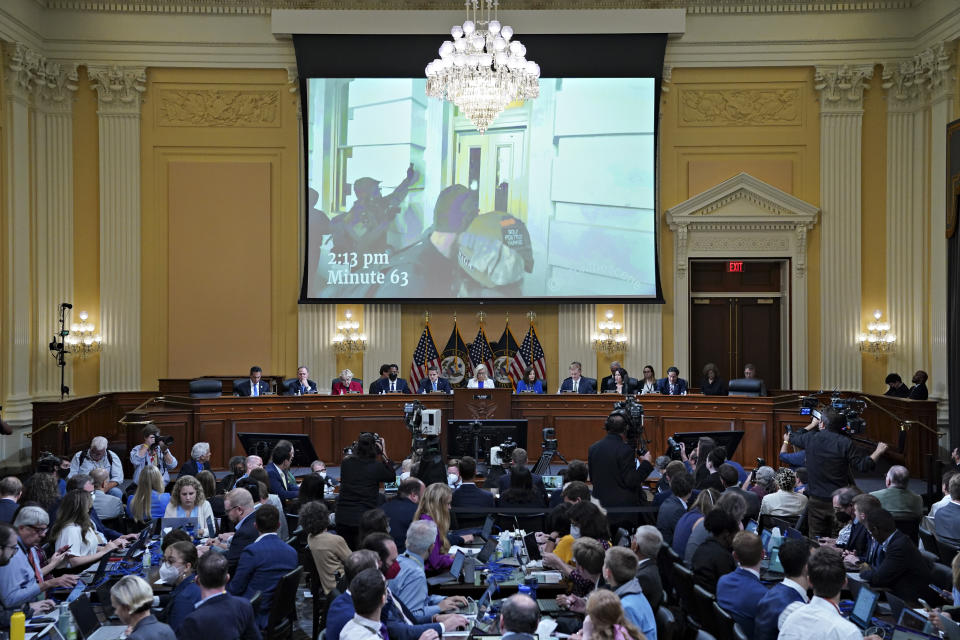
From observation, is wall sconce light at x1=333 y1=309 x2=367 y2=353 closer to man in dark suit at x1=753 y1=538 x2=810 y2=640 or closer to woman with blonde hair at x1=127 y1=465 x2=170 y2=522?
woman with blonde hair at x1=127 y1=465 x2=170 y2=522

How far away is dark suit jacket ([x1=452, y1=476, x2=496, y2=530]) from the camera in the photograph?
8.20 metres

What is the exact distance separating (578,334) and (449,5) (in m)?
6.09

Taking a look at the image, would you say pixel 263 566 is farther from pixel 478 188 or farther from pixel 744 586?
pixel 478 188

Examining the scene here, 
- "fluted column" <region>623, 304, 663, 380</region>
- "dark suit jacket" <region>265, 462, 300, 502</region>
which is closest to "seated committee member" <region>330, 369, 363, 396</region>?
"fluted column" <region>623, 304, 663, 380</region>

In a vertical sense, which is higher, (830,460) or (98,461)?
(830,460)

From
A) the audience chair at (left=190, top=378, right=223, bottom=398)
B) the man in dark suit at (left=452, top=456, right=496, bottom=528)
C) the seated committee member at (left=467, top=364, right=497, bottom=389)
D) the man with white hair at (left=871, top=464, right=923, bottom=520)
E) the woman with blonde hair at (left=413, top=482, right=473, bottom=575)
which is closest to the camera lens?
the woman with blonde hair at (left=413, top=482, right=473, bottom=575)

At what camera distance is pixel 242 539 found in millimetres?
6703

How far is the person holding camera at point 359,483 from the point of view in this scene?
26.5 feet

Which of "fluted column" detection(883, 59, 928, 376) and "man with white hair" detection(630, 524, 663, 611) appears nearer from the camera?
"man with white hair" detection(630, 524, 663, 611)

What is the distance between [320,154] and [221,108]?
1960 millimetres

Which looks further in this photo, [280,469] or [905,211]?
[905,211]

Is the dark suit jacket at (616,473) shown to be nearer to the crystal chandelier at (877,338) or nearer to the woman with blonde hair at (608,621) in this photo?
the woman with blonde hair at (608,621)

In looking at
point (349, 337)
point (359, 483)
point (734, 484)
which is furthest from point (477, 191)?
point (359, 483)

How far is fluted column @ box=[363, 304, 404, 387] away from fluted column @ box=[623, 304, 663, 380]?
129 inches
